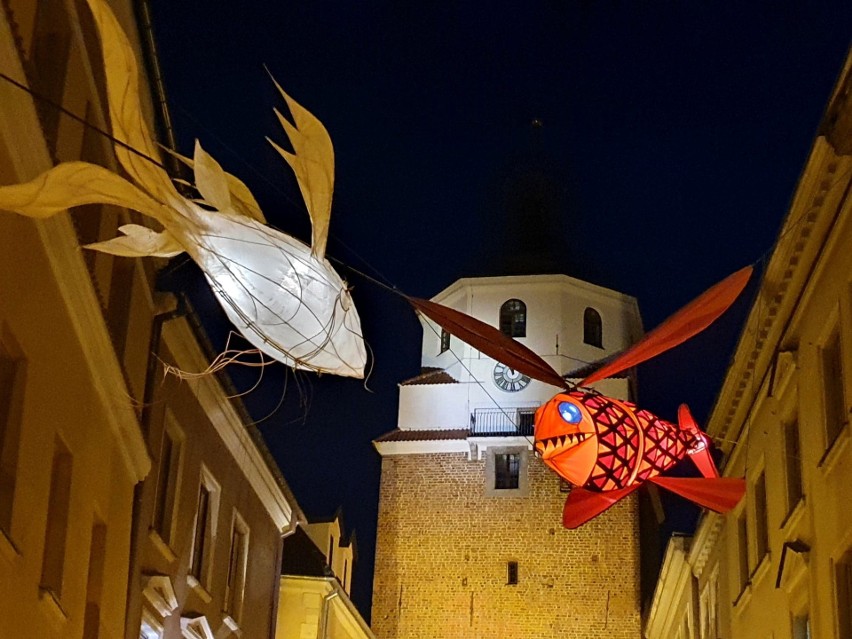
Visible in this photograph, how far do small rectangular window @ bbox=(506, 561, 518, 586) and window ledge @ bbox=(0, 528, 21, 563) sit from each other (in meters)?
32.1

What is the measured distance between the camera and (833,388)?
14.7m

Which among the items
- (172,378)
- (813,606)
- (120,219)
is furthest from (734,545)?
(120,219)

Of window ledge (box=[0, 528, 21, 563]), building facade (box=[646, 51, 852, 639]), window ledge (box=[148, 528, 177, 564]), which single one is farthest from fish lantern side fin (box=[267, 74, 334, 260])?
window ledge (box=[148, 528, 177, 564])

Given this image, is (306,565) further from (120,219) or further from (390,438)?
(390,438)

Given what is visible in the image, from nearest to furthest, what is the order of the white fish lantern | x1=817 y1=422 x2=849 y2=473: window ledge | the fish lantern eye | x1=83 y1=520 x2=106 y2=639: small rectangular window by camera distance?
the white fish lantern, the fish lantern eye, x1=83 y1=520 x2=106 y2=639: small rectangular window, x1=817 y1=422 x2=849 y2=473: window ledge

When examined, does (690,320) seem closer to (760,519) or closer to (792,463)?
(792,463)

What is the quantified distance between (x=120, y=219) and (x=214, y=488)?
5.54 m

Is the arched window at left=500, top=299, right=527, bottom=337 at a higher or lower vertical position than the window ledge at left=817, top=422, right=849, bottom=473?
higher

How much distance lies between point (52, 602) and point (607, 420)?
15.7 feet

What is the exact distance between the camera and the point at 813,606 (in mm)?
14617

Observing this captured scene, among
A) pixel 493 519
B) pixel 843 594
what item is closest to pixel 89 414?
pixel 843 594

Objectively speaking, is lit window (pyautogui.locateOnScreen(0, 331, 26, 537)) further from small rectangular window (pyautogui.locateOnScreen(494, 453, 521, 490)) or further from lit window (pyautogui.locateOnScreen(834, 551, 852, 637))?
small rectangular window (pyautogui.locateOnScreen(494, 453, 521, 490))

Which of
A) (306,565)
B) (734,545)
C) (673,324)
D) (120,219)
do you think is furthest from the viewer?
(306,565)

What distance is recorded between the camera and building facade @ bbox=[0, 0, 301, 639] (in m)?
10.1
